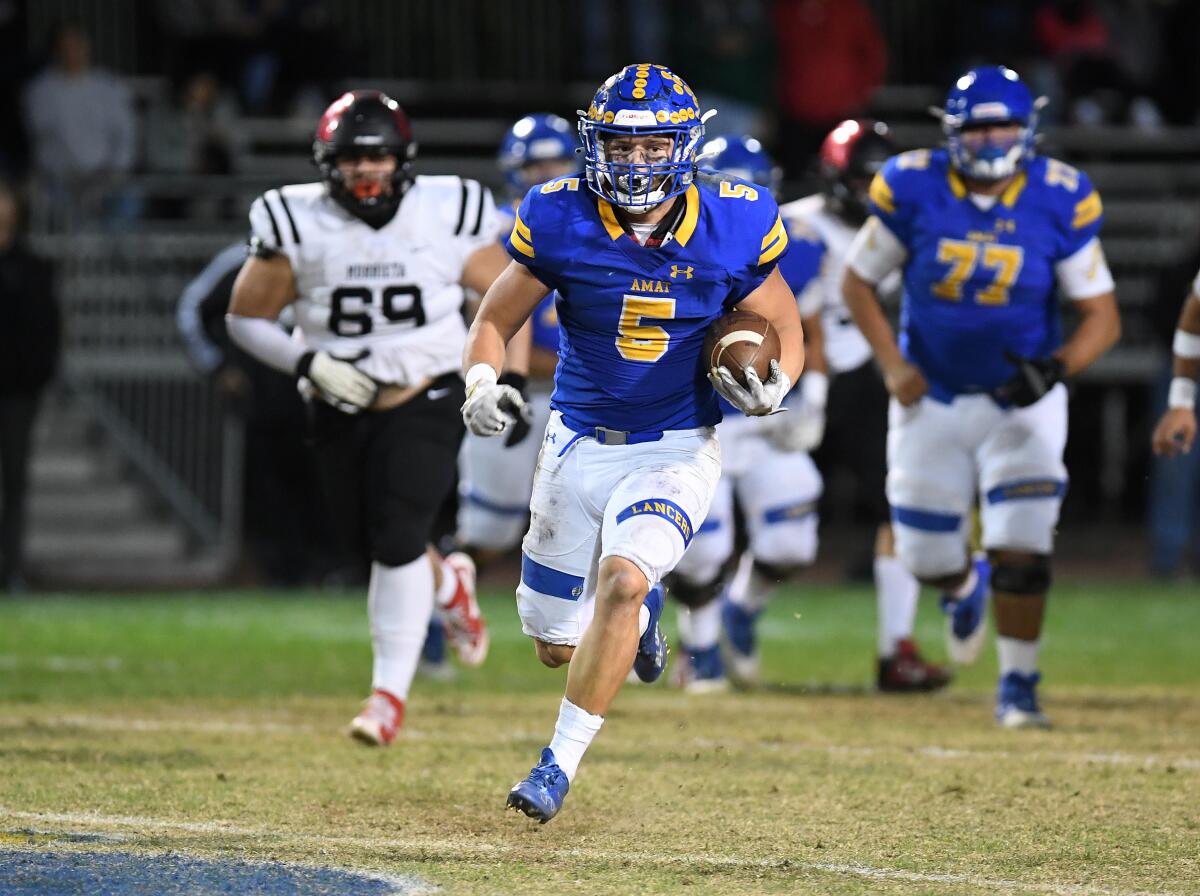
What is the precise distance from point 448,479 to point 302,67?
7.98 metres

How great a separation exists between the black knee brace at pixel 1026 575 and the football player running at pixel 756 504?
3.87ft

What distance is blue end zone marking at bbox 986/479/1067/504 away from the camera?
7488mm

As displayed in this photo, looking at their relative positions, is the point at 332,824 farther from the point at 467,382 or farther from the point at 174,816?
the point at 467,382

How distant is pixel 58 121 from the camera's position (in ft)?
43.9

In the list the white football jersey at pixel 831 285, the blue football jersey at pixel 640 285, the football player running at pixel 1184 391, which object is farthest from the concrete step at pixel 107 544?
the blue football jersey at pixel 640 285

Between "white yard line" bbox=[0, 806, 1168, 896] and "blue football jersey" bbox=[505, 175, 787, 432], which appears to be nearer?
"white yard line" bbox=[0, 806, 1168, 896]

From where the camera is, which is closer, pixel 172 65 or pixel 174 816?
pixel 174 816

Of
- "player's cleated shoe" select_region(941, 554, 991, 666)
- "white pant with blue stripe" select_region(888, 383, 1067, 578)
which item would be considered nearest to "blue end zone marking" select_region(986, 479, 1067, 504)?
"white pant with blue stripe" select_region(888, 383, 1067, 578)

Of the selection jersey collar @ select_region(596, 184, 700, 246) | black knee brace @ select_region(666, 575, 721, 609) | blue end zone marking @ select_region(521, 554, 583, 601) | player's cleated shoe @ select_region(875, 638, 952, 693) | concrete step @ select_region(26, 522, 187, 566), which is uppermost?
jersey collar @ select_region(596, 184, 700, 246)

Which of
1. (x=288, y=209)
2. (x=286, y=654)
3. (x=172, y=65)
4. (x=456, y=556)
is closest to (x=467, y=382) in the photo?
(x=288, y=209)

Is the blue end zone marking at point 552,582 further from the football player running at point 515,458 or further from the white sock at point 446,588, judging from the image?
the football player running at point 515,458

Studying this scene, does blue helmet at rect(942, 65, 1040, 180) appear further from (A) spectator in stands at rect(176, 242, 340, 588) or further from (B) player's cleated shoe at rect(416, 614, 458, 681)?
(A) spectator in stands at rect(176, 242, 340, 588)

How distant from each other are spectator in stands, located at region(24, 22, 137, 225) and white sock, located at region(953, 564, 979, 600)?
7153 mm

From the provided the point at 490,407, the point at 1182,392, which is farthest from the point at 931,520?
the point at 490,407
